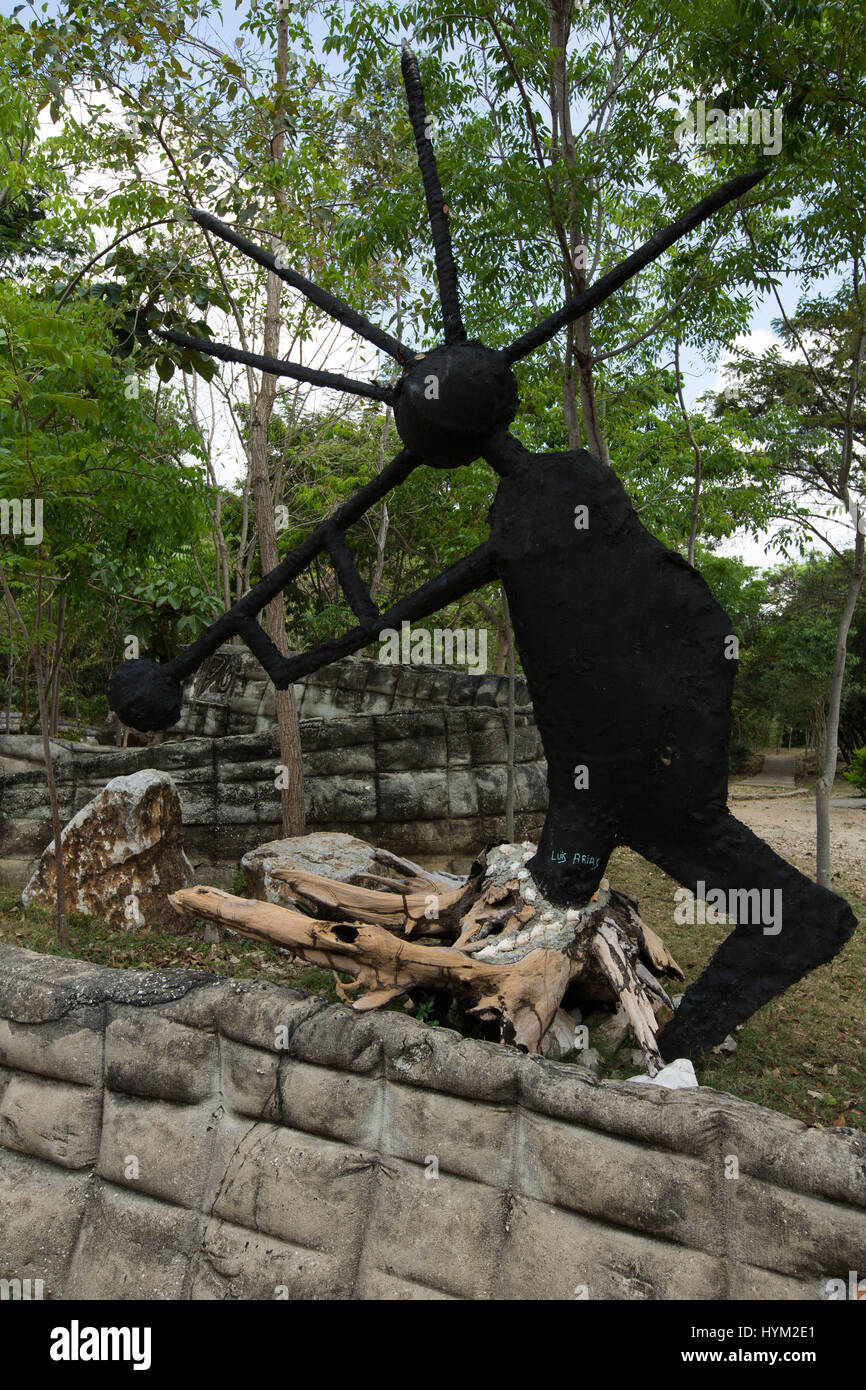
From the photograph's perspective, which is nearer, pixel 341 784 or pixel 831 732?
pixel 831 732

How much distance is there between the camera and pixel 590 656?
12.1 feet

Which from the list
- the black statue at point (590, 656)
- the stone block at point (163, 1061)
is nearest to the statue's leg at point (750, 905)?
Answer: the black statue at point (590, 656)

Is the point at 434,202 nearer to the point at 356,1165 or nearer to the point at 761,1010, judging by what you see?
the point at 356,1165

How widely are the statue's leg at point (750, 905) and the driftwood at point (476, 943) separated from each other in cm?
43

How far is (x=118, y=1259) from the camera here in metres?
2.64

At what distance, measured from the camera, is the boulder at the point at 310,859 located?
656 centimetres

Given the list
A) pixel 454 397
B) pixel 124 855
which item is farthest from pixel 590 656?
pixel 124 855

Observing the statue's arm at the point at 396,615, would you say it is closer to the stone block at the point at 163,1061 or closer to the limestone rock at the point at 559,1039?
the stone block at the point at 163,1061

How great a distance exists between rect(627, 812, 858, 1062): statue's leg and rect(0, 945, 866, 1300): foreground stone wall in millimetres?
1437

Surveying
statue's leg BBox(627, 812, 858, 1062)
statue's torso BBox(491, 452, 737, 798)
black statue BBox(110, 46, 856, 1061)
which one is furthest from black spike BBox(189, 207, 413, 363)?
statue's leg BBox(627, 812, 858, 1062)

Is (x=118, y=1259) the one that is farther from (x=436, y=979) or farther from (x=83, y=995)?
(x=436, y=979)

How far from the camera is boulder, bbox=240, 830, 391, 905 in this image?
21.5 ft

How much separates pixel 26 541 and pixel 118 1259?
4872 mm

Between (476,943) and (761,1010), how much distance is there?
7.80 feet
